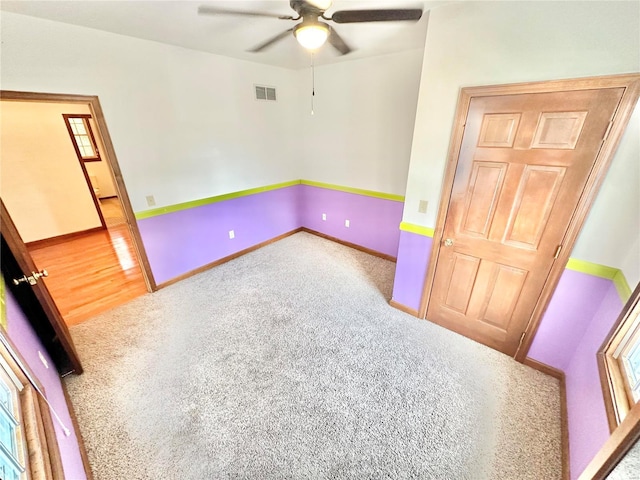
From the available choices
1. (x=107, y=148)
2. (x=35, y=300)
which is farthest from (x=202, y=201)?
(x=35, y=300)

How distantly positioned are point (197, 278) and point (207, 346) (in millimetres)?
1205

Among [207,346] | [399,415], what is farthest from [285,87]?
[399,415]


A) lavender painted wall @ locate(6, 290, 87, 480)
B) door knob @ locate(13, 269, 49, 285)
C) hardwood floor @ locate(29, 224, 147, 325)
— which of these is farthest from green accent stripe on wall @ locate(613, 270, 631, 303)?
hardwood floor @ locate(29, 224, 147, 325)

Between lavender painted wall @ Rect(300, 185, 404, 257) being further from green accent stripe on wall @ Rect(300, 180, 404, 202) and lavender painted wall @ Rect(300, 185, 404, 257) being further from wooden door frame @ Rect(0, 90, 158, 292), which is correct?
wooden door frame @ Rect(0, 90, 158, 292)

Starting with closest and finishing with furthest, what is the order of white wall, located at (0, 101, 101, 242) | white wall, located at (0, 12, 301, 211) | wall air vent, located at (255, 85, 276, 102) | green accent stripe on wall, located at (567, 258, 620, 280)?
green accent stripe on wall, located at (567, 258, 620, 280) < white wall, located at (0, 12, 301, 211) < wall air vent, located at (255, 85, 276, 102) < white wall, located at (0, 101, 101, 242)

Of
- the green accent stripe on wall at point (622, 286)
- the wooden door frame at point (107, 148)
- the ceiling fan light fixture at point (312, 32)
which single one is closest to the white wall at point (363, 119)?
the ceiling fan light fixture at point (312, 32)

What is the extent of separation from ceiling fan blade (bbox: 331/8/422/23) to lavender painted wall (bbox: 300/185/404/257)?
6.70 feet

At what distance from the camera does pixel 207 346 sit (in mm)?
2168

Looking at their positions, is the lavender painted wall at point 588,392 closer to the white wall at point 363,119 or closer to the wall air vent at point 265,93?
the white wall at point 363,119

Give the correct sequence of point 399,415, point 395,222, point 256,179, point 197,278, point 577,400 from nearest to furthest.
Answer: point 577,400, point 399,415, point 197,278, point 395,222, point 256,179

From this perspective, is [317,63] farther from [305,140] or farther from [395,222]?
[395,222]

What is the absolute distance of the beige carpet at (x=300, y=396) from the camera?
1.41m

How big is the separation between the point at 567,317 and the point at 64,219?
20.1 feet

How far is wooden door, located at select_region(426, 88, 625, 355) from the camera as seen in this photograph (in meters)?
1.49
